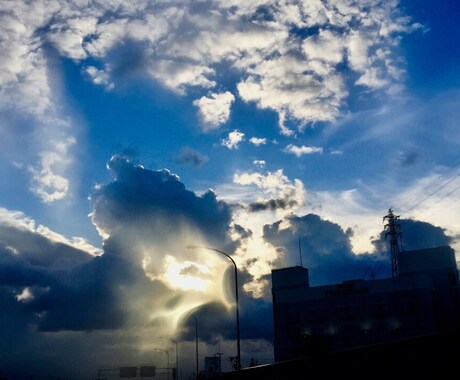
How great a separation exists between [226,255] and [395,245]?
89322 millimetres

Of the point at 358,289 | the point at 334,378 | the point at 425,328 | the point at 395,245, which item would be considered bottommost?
the point at 334,378

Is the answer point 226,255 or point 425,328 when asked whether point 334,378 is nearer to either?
point 226,255

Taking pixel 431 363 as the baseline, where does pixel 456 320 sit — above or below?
above

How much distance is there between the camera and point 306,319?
11600 centimetres

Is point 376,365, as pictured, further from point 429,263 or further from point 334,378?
point 429,263

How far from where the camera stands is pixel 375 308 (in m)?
107

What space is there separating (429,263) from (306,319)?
3149 centimetres

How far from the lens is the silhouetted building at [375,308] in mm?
102125

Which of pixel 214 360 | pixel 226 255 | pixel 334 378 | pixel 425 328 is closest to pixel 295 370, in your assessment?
pixel 334 378

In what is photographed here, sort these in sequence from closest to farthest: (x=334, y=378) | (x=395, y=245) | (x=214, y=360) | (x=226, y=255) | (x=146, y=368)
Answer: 1. (x=334, y=378)
2. (x=226, y=255)
3. (x=146, y=368)
4. (x=395, y=245)
5. (x=214, y=360)

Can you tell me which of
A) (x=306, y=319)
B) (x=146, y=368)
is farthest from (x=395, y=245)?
(x=146, y=368)

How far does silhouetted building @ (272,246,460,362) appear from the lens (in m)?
102

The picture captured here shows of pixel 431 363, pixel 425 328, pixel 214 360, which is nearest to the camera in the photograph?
pixel 431 363

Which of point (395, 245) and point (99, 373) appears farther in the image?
point (395, 245)
